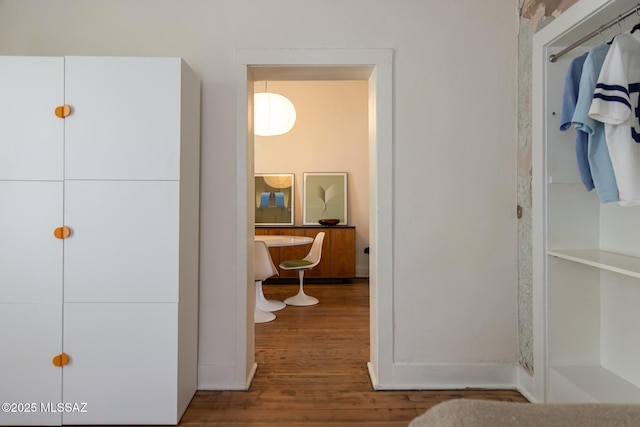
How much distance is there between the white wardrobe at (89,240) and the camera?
1857mm

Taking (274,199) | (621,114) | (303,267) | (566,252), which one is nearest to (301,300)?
(303,267)

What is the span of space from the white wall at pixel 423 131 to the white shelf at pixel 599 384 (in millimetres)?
393

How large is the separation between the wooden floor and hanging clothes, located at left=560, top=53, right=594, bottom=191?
52.8 inches

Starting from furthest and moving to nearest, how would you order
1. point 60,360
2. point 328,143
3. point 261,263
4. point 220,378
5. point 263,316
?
point 328,143 < point 261,263 < point 263,316 < point 220,378 < point 60,360

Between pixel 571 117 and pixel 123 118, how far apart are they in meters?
2.15

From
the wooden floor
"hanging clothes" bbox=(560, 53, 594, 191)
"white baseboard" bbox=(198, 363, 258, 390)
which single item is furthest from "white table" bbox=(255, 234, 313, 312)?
"hanging clothes" bbox=(560, 53, 594, 191)

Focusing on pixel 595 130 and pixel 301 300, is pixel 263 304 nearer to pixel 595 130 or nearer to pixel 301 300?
pixel 301 300

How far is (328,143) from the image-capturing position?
575 centimetres

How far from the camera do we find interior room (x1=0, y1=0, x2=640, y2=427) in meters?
1.86

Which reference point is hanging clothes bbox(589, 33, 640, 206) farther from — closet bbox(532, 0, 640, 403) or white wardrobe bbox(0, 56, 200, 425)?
white wardrobe bbox(0, 56, 200, 425)

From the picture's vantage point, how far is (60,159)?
73.4 inches

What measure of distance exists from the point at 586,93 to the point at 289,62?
5.05 feet

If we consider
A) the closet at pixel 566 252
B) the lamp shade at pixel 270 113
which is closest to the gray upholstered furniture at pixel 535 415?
the closet at pixel 566 252

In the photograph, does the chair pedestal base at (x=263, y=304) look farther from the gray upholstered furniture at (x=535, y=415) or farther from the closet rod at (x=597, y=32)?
the gray upholstered furniture at (x=535, y=415)
